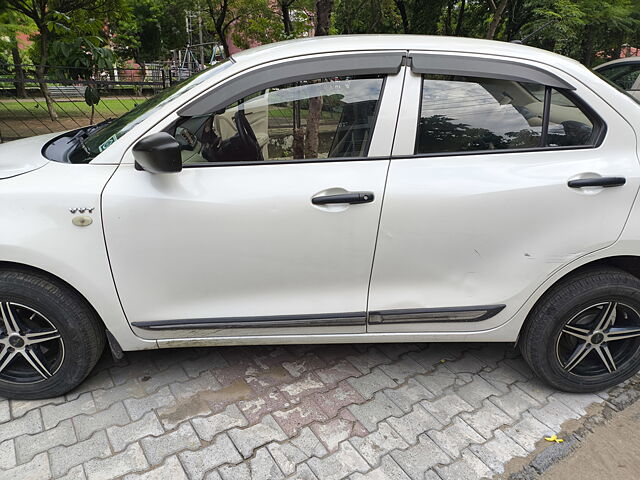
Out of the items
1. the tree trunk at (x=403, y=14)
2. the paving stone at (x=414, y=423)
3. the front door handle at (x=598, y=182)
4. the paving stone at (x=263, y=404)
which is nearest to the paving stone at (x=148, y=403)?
the paving stone at (x=263, y=404)

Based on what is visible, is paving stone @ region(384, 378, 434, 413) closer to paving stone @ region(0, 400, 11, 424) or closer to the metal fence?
paving stone @ region(0, 400, 11, 424)

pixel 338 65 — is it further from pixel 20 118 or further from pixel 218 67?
pixel 20 118

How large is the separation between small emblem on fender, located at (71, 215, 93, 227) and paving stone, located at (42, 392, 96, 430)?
0.97m

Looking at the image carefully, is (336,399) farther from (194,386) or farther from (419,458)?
(194,386)

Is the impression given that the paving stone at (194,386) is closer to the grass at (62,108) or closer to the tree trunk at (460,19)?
the grass at (62,108)

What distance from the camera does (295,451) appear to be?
7.20 ft

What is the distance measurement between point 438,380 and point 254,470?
116 centimetres

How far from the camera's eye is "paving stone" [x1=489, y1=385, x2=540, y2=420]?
2486 millimetres

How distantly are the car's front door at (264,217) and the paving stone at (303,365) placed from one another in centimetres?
43

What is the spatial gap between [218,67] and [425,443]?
210 centimetres

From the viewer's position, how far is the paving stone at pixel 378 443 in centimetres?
218

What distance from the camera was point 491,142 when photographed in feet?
7.58

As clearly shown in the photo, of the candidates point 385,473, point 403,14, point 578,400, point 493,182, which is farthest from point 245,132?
point 403,14

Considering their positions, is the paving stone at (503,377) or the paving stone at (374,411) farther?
the paving stone at (503,377)
